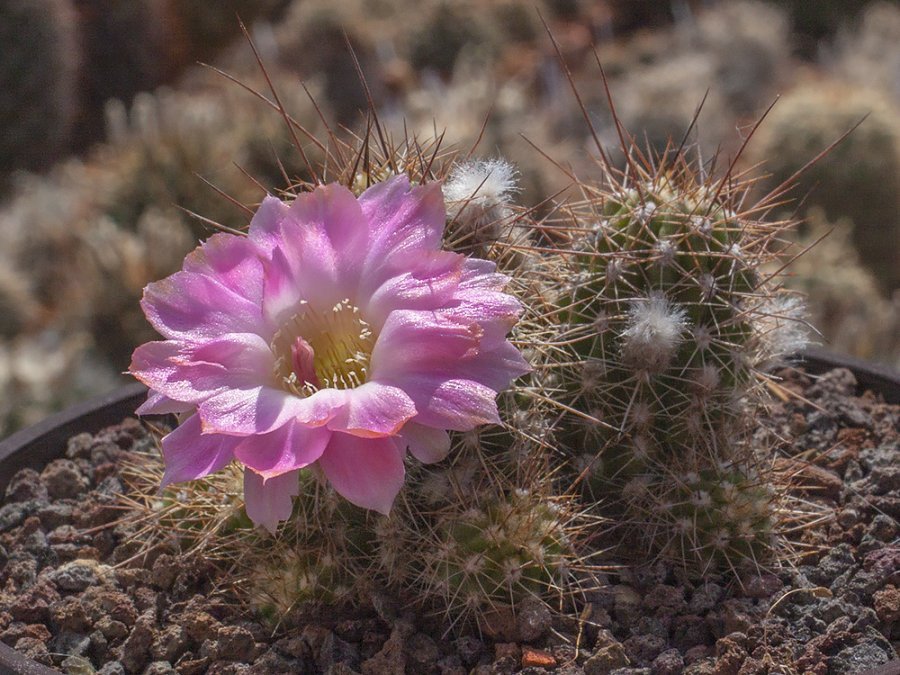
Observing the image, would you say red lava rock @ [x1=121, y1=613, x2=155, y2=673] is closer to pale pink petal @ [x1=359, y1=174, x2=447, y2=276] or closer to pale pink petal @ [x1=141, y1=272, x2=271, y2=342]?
pale pink petal @ [x1=141, y1=272, x2=271, y2=342]

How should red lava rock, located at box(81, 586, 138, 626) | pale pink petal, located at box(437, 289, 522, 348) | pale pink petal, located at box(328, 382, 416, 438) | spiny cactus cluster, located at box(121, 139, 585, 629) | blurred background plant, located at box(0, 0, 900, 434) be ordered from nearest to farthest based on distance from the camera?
pale pink petal, located at box(328, 382, 416, 438)
pale pink petal, located at box(437, 289, 522, 348)
spiny cactus cluster, located at box(121, 139, 585, 629)
red lava rock, located at box(81, 586, 138, 626)
blurred background plant, located at box(0, 0, 900, 434)

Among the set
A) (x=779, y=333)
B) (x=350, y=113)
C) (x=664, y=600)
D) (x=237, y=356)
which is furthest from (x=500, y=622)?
(x=350, y=113)

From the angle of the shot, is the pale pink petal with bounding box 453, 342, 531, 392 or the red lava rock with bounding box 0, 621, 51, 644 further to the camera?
the red lava rock with bounding box 0, 621, 51, 644

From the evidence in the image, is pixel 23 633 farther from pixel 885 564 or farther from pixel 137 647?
pixel 885 564

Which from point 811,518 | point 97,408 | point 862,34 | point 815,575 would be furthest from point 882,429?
point 862,34

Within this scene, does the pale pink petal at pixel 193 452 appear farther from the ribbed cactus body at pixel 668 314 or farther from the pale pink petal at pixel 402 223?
the ribbed cactus body at pixel 668 314

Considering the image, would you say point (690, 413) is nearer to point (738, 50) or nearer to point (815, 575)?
point (815, 575)

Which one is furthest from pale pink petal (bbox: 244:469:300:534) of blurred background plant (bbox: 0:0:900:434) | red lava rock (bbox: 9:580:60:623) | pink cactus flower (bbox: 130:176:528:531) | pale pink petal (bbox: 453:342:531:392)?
blurred background plant (bbox: 0:0:900:434)
